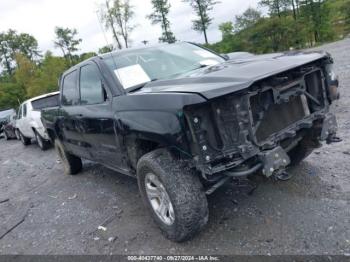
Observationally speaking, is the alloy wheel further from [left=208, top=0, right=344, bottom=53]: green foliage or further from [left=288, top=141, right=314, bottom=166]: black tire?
[left=208, top=0, right=344, bottom=53]: green foliage

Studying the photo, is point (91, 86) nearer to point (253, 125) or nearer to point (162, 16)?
point (253, 125)

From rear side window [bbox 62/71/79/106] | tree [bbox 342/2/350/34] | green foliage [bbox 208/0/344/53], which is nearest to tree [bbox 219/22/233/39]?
green foliage [bbox 208/0/344/53]

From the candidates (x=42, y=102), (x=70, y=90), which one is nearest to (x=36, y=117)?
(x=42, y=102)

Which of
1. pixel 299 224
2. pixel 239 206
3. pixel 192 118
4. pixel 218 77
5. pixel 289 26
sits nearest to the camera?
pixel 192 118

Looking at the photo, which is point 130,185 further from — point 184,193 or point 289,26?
point 289,26

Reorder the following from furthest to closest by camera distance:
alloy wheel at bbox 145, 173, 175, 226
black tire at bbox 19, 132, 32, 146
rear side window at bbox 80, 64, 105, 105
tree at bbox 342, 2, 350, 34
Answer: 1. tree at bbox 342, 2, 350, 34
2. black tire at bbox 19, 132, 32, 146
3. rear side window at bbox 80, 64, 105, 105
4. alloy wheel at bbox 145, 173, 175, 226

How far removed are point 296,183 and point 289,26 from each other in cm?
3646

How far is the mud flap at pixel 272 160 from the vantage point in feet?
8.81

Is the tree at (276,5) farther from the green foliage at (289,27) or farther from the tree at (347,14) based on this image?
the tree at (347,14)

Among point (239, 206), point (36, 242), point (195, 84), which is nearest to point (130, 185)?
point (36, 242)

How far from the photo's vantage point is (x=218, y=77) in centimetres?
288

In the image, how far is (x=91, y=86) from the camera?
4328 millimetres

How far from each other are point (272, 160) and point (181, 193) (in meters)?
0.84

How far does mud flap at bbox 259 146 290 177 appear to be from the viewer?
2.69 m
